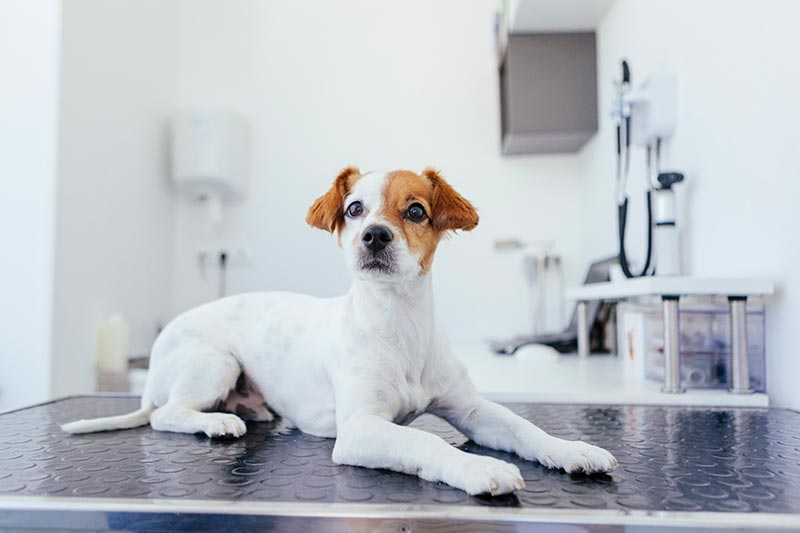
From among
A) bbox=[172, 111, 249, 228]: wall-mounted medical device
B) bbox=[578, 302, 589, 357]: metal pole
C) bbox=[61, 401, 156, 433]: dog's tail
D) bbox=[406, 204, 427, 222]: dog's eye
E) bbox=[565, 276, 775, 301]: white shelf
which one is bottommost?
bbox=[61, 401, 156, 433]: dog's tail

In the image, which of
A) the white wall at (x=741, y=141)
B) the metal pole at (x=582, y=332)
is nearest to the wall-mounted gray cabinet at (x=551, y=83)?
the white wall at (x=741, y=141)

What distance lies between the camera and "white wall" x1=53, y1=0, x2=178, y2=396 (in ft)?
6.64

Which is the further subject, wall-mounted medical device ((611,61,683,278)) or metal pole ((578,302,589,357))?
metal pole ((578,302,589,357))

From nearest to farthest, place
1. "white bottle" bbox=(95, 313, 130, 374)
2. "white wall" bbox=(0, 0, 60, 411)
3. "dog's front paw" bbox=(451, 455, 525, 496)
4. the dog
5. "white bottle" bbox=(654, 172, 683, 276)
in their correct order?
"dog's front paw" bbox=(451, 455, 525, 496), the dog, "white bottle" bbox=(654, 172, 683, 276), "white wall" bbox=(0, 0, 60, 411), "white bottle" bbox=(95, 313, 130, 374)

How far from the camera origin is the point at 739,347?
113 centimetres

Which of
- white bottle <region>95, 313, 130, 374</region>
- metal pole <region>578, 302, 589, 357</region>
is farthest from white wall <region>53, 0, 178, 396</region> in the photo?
metal pole <region>578, 302, 589, 357</region>

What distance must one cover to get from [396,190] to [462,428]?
0.37 m

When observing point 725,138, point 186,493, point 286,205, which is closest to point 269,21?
point 286,205

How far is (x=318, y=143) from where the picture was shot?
109 inches

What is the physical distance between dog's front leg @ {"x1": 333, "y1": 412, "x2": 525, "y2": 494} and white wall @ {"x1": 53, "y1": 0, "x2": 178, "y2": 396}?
156 cm

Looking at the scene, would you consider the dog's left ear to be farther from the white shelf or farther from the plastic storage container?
the plastic storage container

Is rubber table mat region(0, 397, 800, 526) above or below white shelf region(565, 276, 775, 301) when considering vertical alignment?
below

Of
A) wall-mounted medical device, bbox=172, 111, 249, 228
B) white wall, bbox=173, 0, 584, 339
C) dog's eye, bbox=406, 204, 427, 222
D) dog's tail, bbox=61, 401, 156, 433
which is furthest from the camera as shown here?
white wall, bbox=173, 0, 584, 339

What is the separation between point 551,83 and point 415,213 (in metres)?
1.62
